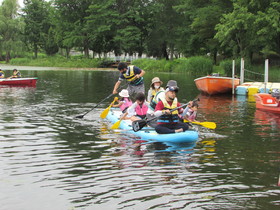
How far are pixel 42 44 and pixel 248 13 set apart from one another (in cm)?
5331

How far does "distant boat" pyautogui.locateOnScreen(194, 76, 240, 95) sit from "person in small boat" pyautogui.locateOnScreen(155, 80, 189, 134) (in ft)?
45.0

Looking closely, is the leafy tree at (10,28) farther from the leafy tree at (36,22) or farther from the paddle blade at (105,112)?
the paddle blade at (105,112)

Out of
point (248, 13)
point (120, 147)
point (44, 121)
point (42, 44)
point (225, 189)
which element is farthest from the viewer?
point (42, 44)

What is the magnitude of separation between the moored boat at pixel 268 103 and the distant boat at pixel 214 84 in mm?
6493

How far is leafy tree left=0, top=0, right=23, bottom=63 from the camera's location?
62469 millimetres

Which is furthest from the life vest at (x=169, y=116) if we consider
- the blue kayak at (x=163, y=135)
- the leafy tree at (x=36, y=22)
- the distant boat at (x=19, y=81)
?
the leafy tree at (x=36, y=22)

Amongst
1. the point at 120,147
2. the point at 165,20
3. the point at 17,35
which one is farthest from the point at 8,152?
the point at 17,35

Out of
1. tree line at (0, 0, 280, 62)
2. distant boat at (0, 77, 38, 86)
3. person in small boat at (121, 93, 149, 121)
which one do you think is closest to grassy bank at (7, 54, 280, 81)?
tree line at (0, 0, 280, 62)

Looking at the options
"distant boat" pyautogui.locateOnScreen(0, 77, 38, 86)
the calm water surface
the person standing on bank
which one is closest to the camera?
the calm water surface

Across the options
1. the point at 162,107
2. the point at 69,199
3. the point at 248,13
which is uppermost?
the point at 248,13

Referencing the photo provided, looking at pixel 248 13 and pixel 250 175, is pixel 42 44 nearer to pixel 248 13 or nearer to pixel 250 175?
pixel 248 13

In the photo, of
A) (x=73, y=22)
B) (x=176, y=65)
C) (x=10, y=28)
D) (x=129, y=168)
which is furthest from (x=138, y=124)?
(x=73, y=22)

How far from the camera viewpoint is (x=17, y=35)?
6400 centimetres

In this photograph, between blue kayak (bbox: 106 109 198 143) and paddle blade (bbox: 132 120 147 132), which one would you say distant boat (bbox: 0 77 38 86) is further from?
paddle blade (bbox: 132 120 147 132)
